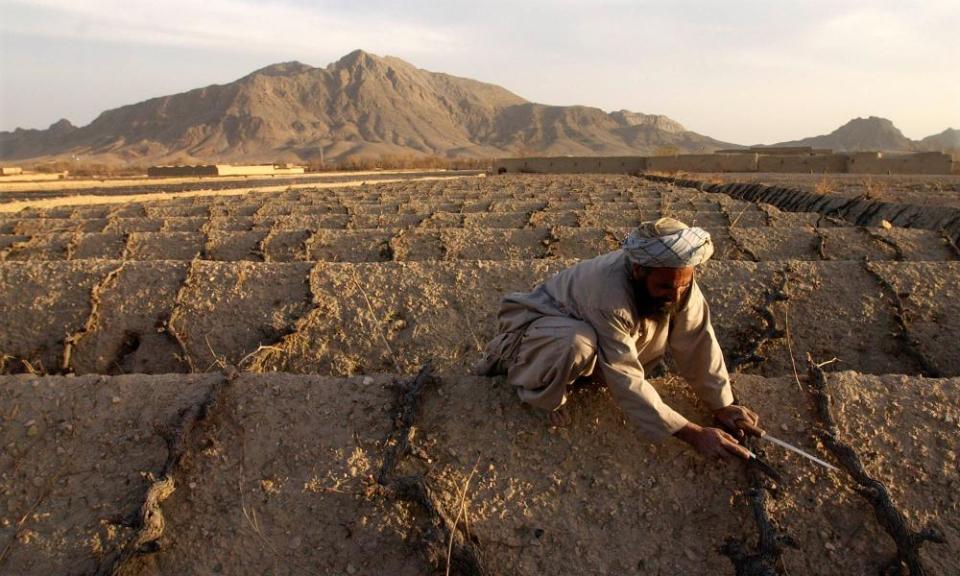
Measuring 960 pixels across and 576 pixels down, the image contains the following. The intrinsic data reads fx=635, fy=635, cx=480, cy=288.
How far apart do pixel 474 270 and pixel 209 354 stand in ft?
6.76

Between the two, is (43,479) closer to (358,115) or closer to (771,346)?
(771,346)

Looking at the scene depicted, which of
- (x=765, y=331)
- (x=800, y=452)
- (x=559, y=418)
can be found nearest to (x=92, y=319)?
(x=559, y=418)

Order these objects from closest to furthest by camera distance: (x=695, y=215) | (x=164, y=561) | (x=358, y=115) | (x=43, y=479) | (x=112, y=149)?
(x=164, y=561), (x=43, y=479), (x=695, y=215), (x=112, y=149), (x=358, y=115)

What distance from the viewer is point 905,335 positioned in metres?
4.47

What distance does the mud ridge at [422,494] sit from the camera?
89.8 inches

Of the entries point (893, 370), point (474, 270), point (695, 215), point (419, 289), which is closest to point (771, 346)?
point (893, 370)

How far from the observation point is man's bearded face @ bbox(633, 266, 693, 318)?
7.61 feet

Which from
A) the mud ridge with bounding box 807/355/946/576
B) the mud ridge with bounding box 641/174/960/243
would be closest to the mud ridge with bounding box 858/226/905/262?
the mud ridge with bounding box 641/174/960/243

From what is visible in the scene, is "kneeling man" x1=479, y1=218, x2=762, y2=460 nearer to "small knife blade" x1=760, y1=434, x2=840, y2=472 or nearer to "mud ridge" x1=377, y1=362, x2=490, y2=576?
"small knife blade" x1=760, y1=434, x2=840, y2=472

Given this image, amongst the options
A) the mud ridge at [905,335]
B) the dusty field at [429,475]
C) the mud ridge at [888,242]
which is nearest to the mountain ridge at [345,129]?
the mud ridge at [888,242]

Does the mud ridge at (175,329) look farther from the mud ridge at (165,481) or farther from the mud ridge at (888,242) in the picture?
the mud ridge at (888,242)

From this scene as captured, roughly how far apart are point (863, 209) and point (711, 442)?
10268 mm

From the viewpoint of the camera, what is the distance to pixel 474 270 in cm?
507

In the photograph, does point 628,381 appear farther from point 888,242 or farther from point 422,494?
point 888,242
